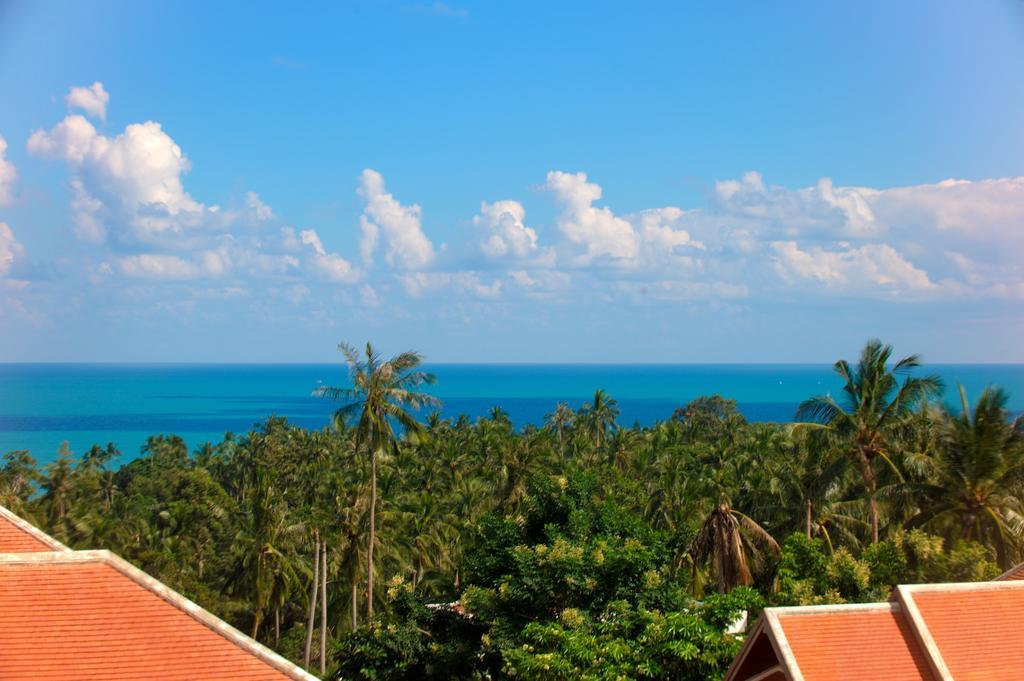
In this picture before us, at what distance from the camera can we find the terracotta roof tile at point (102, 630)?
1007 cm

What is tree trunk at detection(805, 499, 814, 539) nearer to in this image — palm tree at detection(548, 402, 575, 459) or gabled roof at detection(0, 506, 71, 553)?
gabled roof at detection(0, 506, 71, 553)

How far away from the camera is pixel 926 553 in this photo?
1872cm

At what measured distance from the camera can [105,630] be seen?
1049 centimetres

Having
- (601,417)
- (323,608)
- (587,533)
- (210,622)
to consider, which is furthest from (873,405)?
(601,417)

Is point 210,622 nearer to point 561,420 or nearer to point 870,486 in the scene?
point 870,486

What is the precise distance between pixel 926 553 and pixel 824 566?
267 centimetres

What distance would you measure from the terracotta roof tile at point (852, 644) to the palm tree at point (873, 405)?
13.4 m

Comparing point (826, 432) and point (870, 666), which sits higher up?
point (826, 432)

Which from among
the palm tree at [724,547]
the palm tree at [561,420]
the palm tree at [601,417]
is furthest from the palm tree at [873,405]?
the palm tree at [561,420]

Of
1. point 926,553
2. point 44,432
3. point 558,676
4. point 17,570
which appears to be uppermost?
point 17,570

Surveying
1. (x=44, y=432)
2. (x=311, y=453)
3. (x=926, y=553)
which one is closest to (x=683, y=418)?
(x=311, y=453)

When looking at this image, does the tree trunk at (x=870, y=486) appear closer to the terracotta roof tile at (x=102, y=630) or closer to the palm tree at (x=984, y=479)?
the palm tree at (x=984, y=479)

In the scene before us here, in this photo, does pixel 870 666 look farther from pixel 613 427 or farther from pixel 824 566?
pixel 613 427

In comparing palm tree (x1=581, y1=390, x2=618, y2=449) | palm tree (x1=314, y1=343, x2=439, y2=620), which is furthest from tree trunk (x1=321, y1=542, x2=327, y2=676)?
palm tree (x1=581, y1=390, x2=618, y2=449)
